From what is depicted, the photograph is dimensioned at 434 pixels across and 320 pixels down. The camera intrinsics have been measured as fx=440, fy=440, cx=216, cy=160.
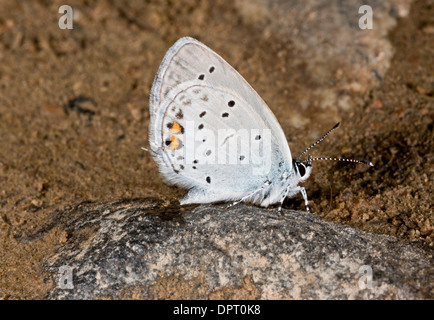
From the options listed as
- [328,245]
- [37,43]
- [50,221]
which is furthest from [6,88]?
[328,245]

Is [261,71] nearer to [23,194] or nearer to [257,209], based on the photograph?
[257,209]

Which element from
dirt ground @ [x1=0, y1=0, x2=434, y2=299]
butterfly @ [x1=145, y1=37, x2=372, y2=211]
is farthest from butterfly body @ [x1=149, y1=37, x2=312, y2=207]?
dirt ground @ [x1=0, y1=0, x2=434, y2=299]

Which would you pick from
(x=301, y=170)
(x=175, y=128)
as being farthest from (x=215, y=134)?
(x=301, y=170)

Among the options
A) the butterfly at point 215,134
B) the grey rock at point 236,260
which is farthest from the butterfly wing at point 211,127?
the grey rock at point 236,260

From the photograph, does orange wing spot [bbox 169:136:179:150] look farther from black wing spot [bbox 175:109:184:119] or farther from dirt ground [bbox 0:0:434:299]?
dirt ground [bbox 0:0:434:299]

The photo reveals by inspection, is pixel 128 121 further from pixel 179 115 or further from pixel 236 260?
pixel 236 260

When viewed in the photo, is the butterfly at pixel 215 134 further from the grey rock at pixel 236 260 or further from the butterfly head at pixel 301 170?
the grey rock at pixel 236 260
